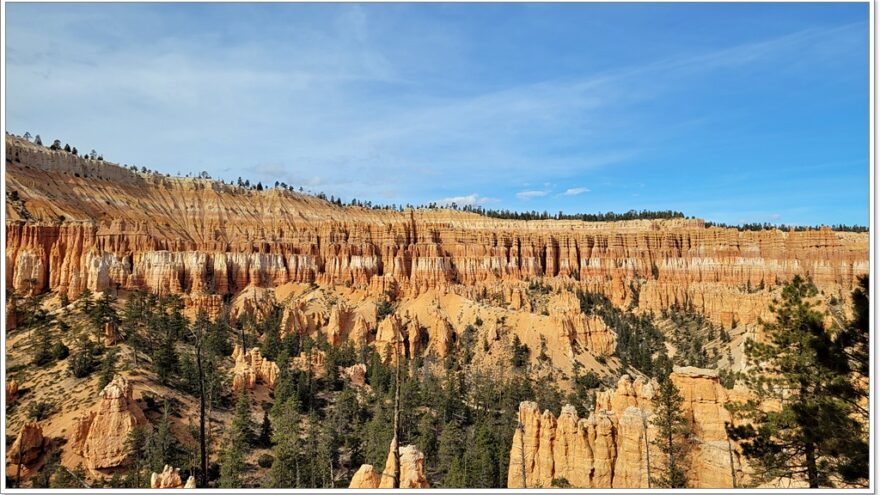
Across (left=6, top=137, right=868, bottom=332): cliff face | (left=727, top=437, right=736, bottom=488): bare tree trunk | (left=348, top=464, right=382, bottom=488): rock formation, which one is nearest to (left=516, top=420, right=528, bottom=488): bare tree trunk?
A: (left=348, top=464, right=382, bottom=488): rock formation

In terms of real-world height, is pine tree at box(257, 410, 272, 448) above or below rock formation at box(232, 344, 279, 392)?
below

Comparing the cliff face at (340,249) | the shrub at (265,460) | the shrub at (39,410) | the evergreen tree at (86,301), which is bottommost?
the shrub at (265,460)

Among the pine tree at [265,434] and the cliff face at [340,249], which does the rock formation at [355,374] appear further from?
the cliff face at [340,249]

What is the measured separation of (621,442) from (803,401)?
11.4m

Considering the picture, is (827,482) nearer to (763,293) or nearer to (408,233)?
(763,293)

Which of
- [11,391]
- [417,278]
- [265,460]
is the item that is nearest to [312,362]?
[265,460]

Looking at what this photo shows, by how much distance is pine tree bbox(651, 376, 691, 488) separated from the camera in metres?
23.2

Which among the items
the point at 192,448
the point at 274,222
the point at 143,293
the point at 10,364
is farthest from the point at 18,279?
the point at 274,222

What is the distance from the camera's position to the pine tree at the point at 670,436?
76.2ft

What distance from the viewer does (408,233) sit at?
322 ft

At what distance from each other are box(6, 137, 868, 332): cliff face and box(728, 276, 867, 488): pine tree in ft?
162

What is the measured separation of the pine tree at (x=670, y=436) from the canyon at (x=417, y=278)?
2.64 feet

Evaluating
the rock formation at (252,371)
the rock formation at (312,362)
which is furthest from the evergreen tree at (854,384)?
the rock formation at (312,362)

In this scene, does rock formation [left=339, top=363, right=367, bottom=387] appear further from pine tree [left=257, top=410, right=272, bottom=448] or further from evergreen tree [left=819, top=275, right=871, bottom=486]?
evergreen tree [left=819, top=275, right=871, bottom=486]
